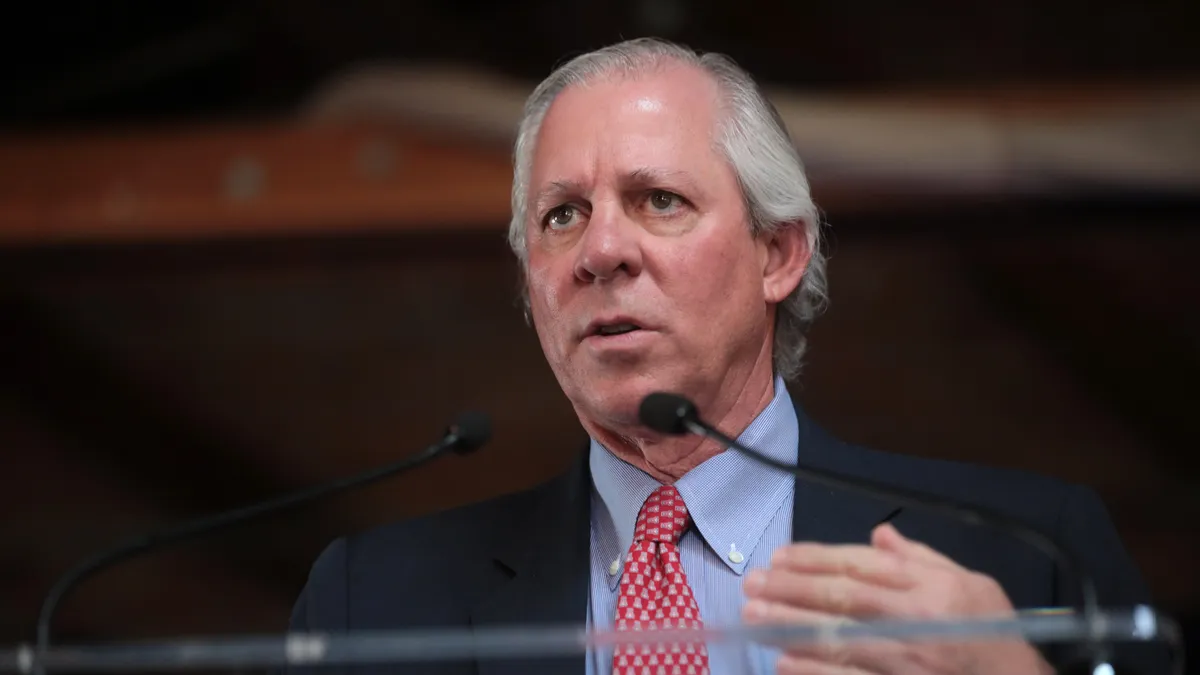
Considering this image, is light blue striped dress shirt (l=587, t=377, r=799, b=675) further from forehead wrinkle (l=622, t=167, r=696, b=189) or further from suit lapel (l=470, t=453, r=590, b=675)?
forehead wrinkle (l=622, t=167, r=696, b=189)

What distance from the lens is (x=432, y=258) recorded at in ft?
13.7

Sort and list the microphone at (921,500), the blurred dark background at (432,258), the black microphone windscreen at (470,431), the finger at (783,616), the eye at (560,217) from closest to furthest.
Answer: the microphone at (921,500) → the finger at (783,616) → the black microphone windscreen at (470,431) → the eye at (560,217) → the blurred dark background at (432,258)

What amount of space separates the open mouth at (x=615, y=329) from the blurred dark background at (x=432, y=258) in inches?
84.7

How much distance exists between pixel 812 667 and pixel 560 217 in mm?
700

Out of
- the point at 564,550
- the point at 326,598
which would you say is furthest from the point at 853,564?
the point at 326,598

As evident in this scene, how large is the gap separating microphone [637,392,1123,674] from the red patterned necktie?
0.82 ft

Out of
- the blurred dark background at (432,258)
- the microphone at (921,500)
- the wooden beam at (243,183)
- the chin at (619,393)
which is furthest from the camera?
the wooden beam at (243,183)

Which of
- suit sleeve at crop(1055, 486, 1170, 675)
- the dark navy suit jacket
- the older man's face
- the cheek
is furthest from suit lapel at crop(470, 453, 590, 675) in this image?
suit sleeve at crop(1055, 486, 1170, 675)

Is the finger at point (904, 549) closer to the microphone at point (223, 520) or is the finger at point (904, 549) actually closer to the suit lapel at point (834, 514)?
the suit lapel at point (834, 514)

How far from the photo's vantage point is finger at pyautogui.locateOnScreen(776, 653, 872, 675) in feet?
4.68

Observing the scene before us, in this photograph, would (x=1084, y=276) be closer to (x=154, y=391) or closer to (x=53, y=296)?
(x=154, y=391)

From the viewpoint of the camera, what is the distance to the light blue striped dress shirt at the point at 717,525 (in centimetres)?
170

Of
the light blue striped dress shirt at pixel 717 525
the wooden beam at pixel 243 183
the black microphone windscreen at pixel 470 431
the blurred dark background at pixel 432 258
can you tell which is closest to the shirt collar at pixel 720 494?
the light blue striped dress shirt at pixel 717 525

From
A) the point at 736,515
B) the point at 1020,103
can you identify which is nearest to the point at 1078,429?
the point at 1020,103
